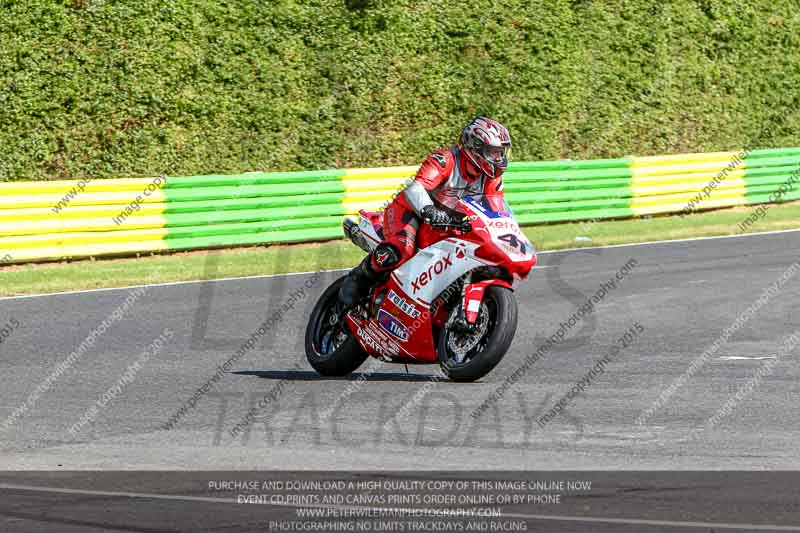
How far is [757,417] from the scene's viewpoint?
8.86 metres

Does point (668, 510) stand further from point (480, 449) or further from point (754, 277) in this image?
point (754, 277)

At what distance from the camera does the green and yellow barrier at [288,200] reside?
19.3 metres

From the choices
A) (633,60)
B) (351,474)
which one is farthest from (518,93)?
(351,474)

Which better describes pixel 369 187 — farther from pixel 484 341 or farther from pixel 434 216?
pixel 484 341

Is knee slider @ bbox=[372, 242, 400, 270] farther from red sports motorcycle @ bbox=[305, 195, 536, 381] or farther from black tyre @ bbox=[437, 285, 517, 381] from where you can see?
black tyre @ bbox=[437, 285, 517, 381]

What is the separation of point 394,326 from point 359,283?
471 millimetres

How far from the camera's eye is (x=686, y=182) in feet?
92.3

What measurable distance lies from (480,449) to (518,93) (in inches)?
859

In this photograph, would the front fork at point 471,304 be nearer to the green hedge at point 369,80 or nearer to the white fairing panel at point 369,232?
the white fairing panel at point 369,232

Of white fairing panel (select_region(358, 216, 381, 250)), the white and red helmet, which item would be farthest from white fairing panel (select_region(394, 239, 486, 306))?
the white and red helmet

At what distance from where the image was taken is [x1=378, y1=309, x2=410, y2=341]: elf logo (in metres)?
10.5

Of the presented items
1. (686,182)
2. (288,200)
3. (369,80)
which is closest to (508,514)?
(288,200)

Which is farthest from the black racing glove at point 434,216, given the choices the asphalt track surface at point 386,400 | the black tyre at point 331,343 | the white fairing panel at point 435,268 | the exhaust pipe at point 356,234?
the asphalt track surface at point 386,400

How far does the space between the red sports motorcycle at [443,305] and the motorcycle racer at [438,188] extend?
0.09m
